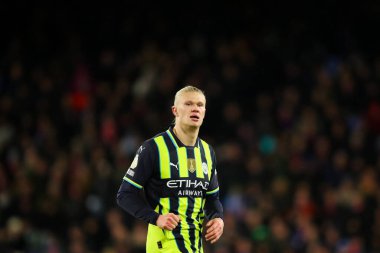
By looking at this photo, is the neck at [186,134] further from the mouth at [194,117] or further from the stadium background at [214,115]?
the stadium background at [214,115]

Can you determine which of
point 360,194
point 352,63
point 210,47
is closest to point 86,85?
point 210,47

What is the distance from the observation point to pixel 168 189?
6645 mm

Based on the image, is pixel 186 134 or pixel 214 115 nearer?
pixel 186 134

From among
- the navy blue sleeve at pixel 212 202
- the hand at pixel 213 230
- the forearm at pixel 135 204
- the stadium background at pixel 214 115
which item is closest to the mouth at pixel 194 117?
the navy blue sleeve at pixel 212 202

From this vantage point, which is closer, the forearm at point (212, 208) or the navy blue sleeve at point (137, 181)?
the navy blue sleeve at point (137, 181)

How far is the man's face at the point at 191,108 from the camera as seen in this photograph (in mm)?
6656

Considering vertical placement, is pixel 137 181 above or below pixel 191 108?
below

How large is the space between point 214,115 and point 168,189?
8.71 metres

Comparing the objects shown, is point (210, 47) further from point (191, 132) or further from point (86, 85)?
point (191, 132)

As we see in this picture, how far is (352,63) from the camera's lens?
629 inches

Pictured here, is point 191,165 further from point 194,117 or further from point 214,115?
point 214,115

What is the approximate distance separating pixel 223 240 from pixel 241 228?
353 millimetres

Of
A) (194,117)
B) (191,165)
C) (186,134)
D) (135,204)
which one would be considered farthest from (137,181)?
(194,117)

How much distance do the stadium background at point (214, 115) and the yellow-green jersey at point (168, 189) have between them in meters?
5.90
